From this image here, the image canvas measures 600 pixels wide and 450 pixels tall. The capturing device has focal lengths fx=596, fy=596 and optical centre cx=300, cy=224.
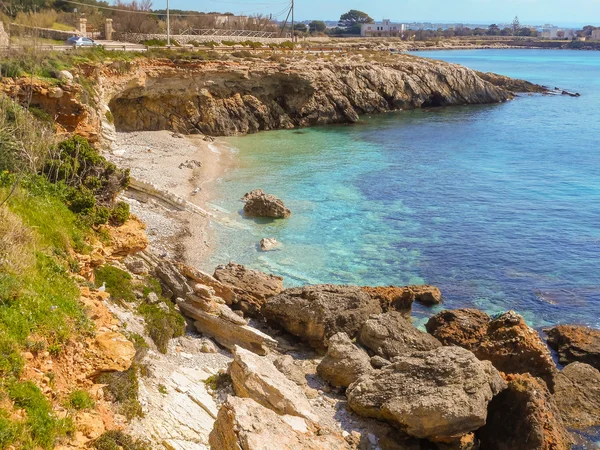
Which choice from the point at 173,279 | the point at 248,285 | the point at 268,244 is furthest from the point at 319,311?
the point at 268,244

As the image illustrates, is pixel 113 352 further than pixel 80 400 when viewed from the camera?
Yes

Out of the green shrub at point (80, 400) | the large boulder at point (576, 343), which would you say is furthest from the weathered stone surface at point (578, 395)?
the green shrub at point (80, 400)

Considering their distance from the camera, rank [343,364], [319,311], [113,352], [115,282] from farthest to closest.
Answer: [319,311]
[115,282]
[343,364]
[113,352]

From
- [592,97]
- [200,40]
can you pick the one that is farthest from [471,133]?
[592,97]

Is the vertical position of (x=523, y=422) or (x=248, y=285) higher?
(x=248, y=285)

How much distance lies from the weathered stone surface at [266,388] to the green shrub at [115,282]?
448 cm

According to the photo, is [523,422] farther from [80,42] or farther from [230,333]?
[80,42]

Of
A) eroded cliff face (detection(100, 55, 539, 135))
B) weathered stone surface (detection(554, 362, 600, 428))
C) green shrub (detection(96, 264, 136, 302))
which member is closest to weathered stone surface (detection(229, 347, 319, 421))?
green shrub (detection(96, 264, 136, 302))

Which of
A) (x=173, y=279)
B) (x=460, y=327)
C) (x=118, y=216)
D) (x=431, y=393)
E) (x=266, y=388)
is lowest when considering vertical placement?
(x=460, y=327)

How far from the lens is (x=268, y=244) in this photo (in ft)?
103

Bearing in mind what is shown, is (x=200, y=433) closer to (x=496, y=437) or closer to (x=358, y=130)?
(x=496, y=437)

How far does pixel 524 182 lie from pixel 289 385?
37.3m

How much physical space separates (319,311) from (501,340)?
655 centimetres

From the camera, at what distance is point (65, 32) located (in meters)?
62.1
